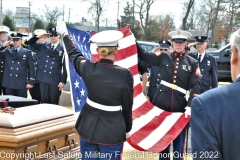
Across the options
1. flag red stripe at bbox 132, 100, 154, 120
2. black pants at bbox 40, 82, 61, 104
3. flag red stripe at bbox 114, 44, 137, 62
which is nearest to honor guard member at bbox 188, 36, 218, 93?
flag red stripe at bbox 132, 100, 154, 120

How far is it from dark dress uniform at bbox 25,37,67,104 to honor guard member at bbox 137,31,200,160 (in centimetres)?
239

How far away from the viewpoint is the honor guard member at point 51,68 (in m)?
5.84

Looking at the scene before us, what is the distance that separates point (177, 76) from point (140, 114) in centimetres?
59

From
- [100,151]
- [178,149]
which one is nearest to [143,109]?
[178,149]

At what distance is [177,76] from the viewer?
12.3 ft

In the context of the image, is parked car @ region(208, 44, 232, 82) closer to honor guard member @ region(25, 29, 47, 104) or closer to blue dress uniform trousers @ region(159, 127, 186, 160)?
honor guard member @ region(25, 29, 47, 104)

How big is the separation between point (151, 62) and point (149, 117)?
0.61 meters

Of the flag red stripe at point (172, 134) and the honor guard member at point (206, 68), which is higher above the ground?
the honor guard member at point (206, 68)

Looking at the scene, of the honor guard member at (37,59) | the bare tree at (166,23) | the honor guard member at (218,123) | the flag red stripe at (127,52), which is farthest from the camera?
the bare tree at (166,23)

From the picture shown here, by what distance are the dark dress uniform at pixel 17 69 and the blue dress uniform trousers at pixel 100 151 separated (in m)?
3.20

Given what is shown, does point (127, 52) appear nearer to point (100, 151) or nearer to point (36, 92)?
point (100, 151)

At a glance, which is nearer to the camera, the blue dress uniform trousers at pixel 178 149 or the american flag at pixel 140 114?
the american flag at pixel 140 114

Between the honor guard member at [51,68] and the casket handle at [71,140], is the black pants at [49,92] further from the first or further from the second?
the casket handle at [71,140]

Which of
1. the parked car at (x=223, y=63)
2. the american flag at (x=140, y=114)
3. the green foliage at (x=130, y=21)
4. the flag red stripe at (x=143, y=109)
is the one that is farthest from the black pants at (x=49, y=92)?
the green foliage at (x=130, y=21)
